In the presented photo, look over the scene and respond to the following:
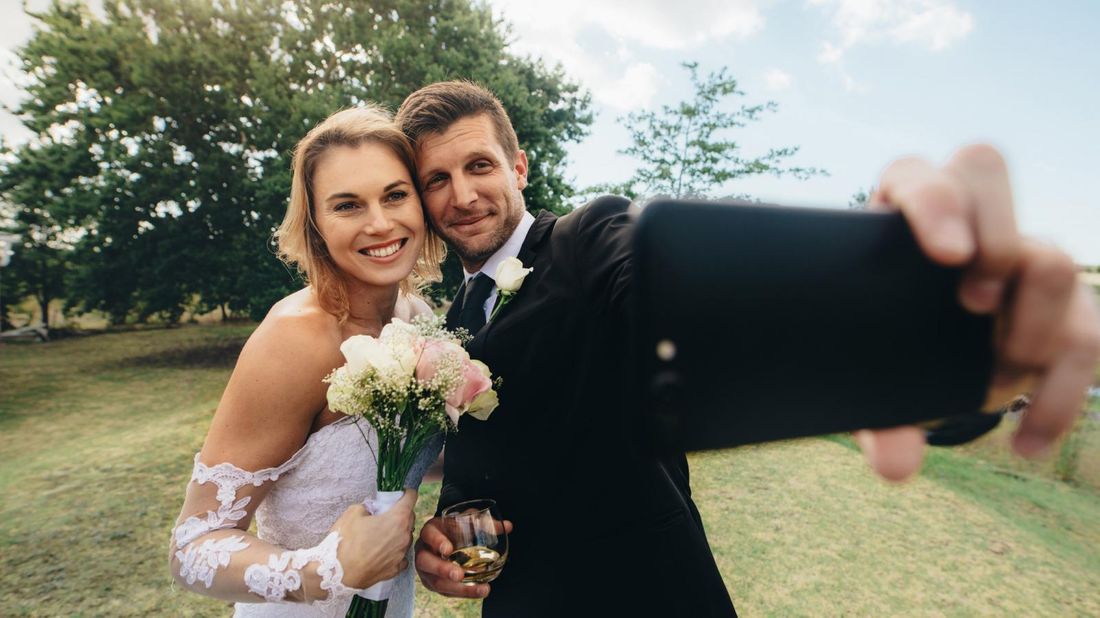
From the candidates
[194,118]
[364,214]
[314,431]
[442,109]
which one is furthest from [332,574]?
[194,118]

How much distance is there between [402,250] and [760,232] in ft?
6.99

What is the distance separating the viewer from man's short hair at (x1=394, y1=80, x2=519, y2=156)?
2836mm

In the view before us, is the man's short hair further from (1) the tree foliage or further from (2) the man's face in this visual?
(1) the tree foliage

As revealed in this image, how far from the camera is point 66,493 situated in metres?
7.03

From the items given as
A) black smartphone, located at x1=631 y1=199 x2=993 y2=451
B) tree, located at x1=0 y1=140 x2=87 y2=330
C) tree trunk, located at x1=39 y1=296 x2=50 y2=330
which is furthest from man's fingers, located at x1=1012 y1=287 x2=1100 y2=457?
tree trunk, located at x1=39 y1=296 x2=50 y2=330

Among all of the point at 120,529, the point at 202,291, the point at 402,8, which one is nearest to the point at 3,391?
the point at 202,291

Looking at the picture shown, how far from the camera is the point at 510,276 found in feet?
6.59

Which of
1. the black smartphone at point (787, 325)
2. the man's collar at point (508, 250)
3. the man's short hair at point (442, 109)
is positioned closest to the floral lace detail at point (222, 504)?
the man's collar at point (508, 250)

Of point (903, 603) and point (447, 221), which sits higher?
point (447, 221)

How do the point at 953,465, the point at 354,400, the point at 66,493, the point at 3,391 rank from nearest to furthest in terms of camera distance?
the point at 354,400, the point at 66,493, the point at 953,465, the point at 3,391

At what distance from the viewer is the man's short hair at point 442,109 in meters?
2.84

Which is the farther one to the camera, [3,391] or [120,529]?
[3,391]

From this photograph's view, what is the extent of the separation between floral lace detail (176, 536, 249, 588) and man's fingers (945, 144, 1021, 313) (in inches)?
89.2

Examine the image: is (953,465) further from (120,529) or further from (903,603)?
(120,529)
